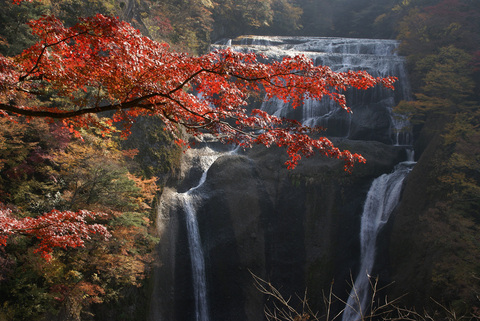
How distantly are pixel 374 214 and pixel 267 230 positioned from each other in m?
5.15

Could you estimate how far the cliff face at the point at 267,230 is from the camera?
13.1 meters

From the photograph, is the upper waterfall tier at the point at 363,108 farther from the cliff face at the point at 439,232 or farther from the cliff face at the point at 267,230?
the cliff face at the point at 439,232

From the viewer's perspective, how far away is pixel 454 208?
11.8 m

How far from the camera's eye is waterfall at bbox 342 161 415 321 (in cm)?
1372

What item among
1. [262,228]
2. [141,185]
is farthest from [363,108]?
[141,185]

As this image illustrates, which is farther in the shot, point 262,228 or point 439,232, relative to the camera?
point 262,228

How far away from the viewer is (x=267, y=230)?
48.9ft

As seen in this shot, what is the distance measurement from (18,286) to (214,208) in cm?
837

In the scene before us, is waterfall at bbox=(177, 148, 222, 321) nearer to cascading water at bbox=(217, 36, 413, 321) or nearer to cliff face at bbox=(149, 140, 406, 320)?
cliff face at bbox=(149, 140, 406, 320)

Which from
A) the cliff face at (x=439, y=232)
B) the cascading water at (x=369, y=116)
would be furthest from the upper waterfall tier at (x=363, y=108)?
the cliff face at (x=439, y=232)

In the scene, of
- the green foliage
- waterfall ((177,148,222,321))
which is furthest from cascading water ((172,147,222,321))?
the green foliage

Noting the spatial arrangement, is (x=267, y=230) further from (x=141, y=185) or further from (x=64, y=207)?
(x=64, y=207)

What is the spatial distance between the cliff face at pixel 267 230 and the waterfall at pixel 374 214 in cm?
33

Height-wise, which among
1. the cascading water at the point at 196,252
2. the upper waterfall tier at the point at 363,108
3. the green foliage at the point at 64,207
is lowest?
the cascading water at the point at 196,252
